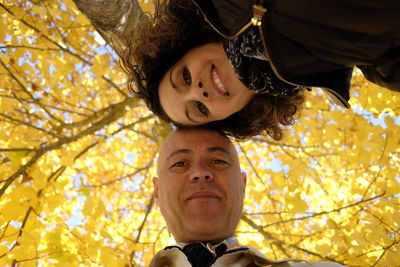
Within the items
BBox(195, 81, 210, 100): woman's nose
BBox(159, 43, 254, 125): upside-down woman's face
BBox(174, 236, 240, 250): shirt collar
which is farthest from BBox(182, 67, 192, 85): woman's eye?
BBox(174, 236, 240, 250): shirt collar

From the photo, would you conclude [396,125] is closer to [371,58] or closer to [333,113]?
[333,113]

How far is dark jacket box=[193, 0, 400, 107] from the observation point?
87 centimetres

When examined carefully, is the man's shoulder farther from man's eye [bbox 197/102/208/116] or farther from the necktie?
man's eye [bbox 197/102/208/116]

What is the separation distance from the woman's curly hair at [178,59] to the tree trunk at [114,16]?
58 mm

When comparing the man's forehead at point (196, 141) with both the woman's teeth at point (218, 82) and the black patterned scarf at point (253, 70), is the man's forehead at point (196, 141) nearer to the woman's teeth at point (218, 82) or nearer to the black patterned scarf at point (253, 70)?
the woman's teeth at point (218, 82)

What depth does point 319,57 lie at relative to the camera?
1036 millimetres

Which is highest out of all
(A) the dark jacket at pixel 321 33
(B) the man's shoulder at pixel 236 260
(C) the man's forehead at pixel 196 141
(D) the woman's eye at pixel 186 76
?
(D) the woman's eye at pixel 186 76

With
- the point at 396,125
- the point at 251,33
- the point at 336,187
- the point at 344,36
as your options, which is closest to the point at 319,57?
the point at 344,36

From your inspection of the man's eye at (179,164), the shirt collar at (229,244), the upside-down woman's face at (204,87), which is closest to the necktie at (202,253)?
the shirt collar at (229,244)

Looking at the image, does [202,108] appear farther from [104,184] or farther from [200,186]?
[104,184]

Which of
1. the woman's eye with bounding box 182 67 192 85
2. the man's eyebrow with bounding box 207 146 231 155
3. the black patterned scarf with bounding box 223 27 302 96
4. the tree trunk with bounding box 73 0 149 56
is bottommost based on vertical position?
the black patterned scarf with bounding box 223 27 302 96

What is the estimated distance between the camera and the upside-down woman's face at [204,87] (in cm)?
159

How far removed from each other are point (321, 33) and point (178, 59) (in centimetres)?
104

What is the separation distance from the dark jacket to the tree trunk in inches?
34.3
